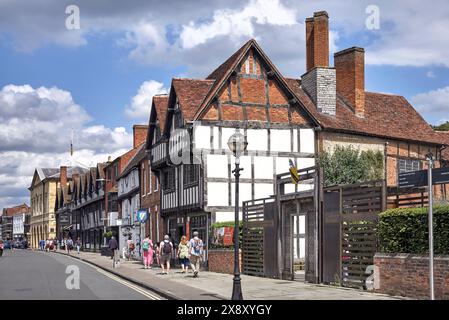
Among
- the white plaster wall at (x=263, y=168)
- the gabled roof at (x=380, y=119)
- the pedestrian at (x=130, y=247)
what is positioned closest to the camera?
the white plaster wall at (x=263, y=168)

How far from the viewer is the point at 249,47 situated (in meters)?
31.5

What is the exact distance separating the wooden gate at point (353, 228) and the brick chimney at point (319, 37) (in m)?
16.7

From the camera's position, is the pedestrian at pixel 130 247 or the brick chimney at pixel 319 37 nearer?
the brick chimney at pixel 319 37

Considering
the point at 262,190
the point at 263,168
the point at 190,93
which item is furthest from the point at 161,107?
the point at 262,190

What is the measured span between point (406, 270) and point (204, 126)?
53.4 feet

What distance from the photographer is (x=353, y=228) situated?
Answer: 1861cm

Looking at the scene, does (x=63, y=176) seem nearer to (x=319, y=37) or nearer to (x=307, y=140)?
(x=319, y=37)

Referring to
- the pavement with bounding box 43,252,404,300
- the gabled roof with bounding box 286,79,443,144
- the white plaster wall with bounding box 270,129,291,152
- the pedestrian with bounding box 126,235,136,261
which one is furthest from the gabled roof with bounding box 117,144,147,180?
the pavement with bounding box 43,252,404,300

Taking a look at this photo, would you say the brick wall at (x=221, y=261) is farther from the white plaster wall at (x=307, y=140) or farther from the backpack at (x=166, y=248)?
the white plaster wall at (x=307, y=140)

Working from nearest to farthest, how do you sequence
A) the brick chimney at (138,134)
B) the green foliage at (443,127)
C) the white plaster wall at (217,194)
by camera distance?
the white plaster wall at (217,194), the brick chimney at (138,134), the green foliage at (443,127)

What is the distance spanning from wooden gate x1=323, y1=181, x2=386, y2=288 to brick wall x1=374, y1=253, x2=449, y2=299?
0.75 meters

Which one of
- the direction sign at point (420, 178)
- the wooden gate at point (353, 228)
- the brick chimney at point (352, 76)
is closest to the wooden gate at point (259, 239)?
the wooden gate at point (353, 228)

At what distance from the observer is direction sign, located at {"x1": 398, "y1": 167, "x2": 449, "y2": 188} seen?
45.7 ft

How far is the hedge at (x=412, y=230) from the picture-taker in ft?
49.1
